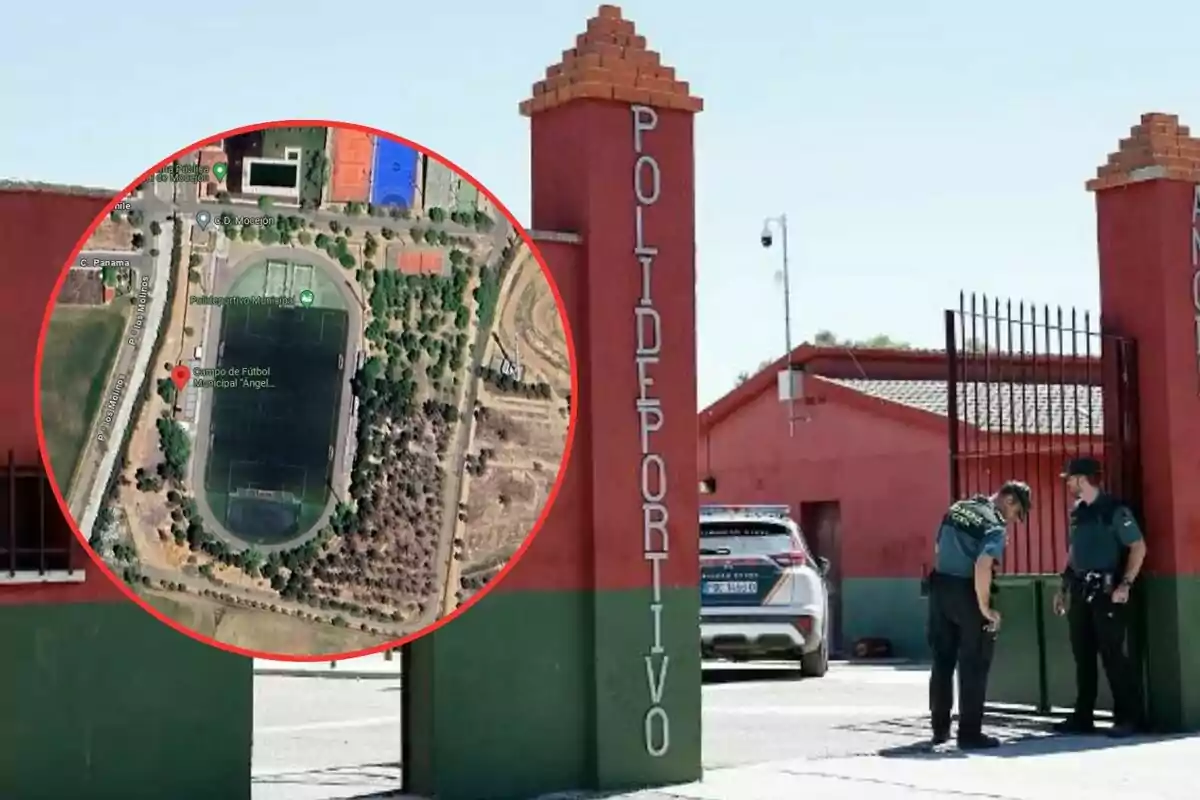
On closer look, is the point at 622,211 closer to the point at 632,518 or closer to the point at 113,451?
the point at 632,518

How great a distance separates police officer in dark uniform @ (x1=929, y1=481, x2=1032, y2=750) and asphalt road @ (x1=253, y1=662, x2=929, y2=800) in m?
0.70

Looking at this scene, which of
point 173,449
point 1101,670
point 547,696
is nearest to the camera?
point 173,449

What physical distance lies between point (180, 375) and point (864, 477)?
18.4 meters

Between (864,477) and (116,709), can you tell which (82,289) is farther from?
(864,477)

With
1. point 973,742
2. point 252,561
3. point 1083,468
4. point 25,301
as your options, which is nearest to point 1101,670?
point 1083,468

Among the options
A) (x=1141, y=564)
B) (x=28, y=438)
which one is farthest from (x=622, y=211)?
(x=1141, y=564)

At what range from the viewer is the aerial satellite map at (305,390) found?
338 inches

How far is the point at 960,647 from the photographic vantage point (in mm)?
12039

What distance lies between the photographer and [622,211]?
34.2ft

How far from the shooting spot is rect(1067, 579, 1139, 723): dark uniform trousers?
12781 millimetres

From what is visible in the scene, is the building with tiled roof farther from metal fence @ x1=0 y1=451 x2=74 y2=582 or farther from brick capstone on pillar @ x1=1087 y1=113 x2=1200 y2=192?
metal fence @ x1=0 y1=451 x2=74 y2=582

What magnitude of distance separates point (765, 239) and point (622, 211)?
21414 mm

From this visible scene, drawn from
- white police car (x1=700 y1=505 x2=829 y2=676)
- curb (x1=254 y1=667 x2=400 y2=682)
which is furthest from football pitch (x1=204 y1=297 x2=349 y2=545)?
curb (x1=254 y1=667 x2=400 y2=682)

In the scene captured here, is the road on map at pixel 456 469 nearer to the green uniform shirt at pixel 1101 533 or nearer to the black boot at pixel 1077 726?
the green uniform shirt at pixel 1101 533
